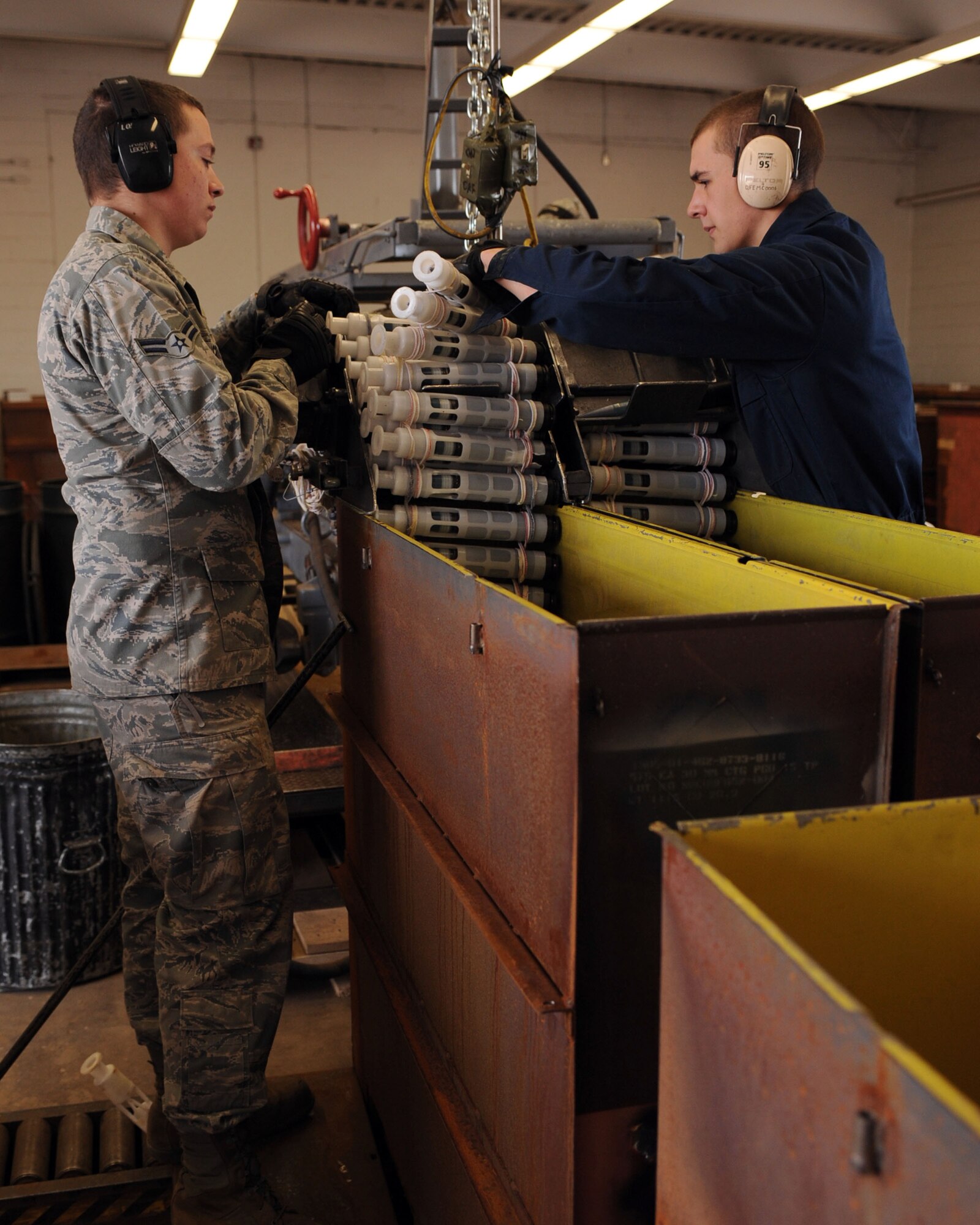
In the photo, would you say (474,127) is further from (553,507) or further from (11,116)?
(11,116)

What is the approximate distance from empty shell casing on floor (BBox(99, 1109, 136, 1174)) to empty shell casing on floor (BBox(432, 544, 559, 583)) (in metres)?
1.37

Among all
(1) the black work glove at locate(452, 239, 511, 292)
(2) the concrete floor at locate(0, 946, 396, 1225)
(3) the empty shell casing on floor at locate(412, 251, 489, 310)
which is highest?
(1) the black work glove at locate(452, 239, 511, 292)

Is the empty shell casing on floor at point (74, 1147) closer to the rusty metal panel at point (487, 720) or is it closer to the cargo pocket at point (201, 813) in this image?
the cargo pocket at point (201, 813)

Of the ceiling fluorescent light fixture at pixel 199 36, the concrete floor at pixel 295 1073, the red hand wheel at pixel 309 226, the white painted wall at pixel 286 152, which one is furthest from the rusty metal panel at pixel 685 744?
the white painted wall at pixel 286 152

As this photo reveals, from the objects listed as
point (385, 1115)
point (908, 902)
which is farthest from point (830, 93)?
point (908, 902)

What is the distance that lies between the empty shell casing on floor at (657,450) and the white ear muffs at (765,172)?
47 centimetres

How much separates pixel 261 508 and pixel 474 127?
88 centimetres

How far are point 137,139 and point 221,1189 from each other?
6.17 ft

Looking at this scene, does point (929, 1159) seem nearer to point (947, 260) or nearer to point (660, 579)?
point (660, 579)

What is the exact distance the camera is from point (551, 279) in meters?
1.97

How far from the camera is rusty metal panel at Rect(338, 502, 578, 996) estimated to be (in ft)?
3.81

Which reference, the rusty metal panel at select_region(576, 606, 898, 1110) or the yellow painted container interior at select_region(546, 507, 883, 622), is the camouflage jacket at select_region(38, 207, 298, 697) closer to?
the yellow painted container interior at select_region(546, 507, 883, 622)

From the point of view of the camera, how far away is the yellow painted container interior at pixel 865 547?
152 centimetres

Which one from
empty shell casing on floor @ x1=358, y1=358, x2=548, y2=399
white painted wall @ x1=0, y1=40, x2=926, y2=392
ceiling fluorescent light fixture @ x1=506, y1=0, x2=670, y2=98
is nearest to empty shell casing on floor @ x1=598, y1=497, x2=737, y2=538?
empty shell casing on floor @ x1=358, y1=358, x2=548, y2=399
